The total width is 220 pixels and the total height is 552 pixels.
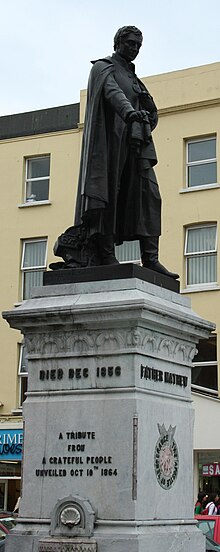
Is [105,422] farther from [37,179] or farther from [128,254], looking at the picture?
[37,179]

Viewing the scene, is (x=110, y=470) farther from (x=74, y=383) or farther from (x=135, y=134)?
(x=135, y=134)

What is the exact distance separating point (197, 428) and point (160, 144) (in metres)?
8.55

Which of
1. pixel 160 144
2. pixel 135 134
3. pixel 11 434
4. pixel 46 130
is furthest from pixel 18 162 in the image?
pixel 135 134

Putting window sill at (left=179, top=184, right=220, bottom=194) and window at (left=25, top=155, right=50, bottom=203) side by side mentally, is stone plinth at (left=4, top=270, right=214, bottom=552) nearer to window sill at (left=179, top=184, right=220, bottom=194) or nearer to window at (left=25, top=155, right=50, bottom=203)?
window sill at (left=179, top=184, right=220, bottom=194)

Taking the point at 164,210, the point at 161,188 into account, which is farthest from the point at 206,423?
the point at 161,188

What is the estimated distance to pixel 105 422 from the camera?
29.9 feet

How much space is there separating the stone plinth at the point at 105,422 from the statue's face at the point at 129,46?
2406mm

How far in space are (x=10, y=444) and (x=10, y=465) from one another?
4.30 ft

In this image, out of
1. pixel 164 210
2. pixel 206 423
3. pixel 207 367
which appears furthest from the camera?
pixel 164 210

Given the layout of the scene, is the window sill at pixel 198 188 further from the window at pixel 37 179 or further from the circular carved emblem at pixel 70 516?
the circular carved emblem at pixel 70 516

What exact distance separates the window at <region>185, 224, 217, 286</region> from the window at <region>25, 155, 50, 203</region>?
5.61 meters

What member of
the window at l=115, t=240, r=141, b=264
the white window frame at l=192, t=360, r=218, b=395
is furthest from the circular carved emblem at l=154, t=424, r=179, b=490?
the window at l=115, t=240, r=141, b=264

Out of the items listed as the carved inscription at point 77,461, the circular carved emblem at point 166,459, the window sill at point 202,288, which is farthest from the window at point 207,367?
the carved inscription at point 77,461

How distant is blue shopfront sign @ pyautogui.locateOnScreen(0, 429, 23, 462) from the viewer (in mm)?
31812
